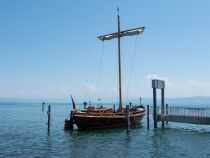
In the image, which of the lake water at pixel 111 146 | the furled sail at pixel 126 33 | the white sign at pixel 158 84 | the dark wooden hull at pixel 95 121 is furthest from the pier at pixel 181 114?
the furled sail at pixel 126 33

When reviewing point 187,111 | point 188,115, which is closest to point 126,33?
point 187,111

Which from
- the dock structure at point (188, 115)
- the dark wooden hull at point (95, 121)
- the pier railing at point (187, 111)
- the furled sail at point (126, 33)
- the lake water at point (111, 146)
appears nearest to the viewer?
the lake water at point (111, 146)

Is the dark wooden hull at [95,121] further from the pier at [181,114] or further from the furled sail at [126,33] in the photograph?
the furled sail at [126,33]

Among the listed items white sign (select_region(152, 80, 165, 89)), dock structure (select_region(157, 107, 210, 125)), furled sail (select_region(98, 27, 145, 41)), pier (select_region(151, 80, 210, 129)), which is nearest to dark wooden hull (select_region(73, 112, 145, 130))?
pier (select_region(151, 80, 210, 129))

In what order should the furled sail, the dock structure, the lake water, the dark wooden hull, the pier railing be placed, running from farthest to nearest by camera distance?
the furled sail < the dark wooden hull < the pier railing < the dock structure < the lake water

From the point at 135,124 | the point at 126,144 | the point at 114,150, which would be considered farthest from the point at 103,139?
the point at 135,124

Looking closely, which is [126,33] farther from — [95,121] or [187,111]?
[187,111]

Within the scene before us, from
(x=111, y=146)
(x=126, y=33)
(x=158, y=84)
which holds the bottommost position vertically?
(x=111, y=146)

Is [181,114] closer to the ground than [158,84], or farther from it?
closer to the ground

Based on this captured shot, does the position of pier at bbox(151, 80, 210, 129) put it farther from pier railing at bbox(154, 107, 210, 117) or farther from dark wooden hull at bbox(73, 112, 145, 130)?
dark wooden hull at bbox(73, 112, 145, 130)

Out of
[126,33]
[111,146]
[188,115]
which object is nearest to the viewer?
[111,146]

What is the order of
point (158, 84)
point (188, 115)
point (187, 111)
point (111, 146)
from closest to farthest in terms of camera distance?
point (111, 146) → point (188, 115) → point (187, 111) → point (158, 84)

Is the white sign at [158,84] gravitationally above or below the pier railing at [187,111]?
above

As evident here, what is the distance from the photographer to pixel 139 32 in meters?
45.2
